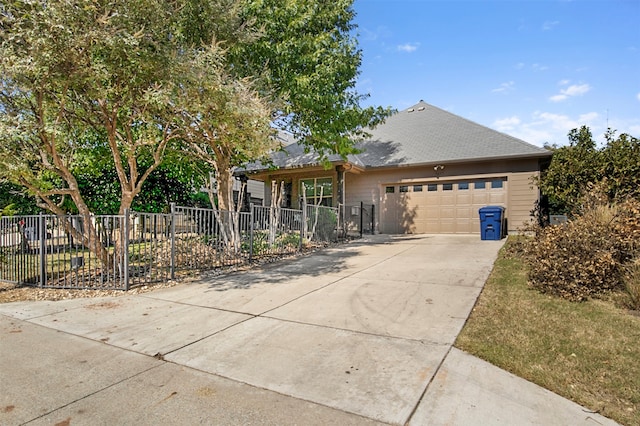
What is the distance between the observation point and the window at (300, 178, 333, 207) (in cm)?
1585

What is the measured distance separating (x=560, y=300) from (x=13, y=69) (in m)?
8.33

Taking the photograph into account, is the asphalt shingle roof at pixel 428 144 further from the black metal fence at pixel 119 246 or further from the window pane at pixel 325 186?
the black metal fence at pixel 119 246

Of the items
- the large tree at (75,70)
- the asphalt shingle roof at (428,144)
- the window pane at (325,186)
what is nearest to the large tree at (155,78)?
the large tree at (75,70)

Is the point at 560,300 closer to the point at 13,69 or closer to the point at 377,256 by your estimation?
the point at 377,256

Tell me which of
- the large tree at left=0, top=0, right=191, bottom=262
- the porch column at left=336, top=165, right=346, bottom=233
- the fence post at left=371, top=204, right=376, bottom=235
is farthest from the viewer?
the fence post at left=371, top=204, right=376, bottom=235

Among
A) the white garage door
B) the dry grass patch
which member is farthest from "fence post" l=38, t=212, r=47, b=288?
the white garage door

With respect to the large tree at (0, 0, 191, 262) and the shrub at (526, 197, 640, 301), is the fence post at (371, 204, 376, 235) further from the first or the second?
the large tree at (0, 0, 191, 262)

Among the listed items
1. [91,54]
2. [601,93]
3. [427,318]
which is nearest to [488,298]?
[427,318]

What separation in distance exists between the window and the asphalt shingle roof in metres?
1.24

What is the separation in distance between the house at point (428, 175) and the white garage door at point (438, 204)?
0.11 ft

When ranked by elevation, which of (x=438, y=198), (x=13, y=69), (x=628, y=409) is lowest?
(x=628, y=409)

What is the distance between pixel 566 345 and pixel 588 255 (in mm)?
2378

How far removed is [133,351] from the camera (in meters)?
3.60

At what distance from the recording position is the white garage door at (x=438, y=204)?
13.4 metres
